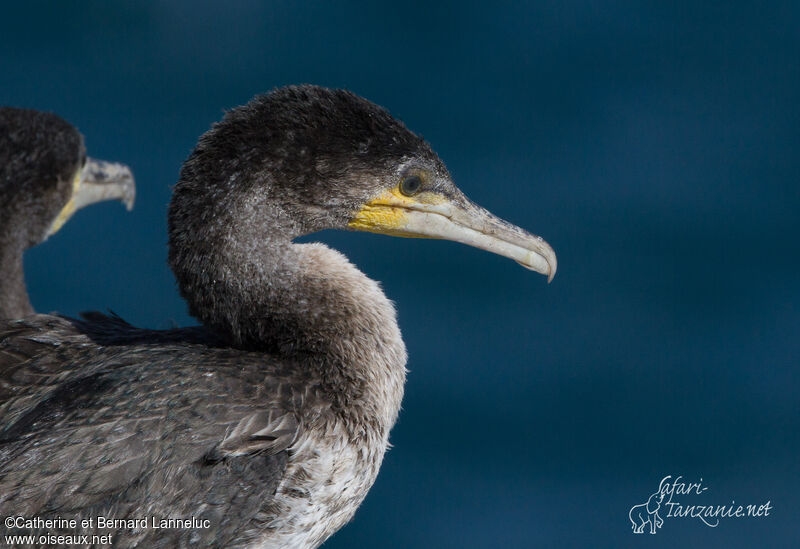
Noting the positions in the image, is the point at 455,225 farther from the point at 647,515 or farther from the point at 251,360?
the point at 647,515

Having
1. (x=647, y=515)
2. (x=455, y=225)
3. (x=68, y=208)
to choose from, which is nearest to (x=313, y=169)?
(x=455, y=225)

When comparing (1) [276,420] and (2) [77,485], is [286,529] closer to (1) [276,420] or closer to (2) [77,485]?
(1) [276,420]

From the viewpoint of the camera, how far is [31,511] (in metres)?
4.16

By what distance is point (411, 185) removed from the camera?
16.6 ft

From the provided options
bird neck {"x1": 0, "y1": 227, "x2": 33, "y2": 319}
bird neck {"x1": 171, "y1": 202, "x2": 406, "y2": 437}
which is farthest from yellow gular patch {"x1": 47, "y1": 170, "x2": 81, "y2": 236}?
bird neck {"x1": 171, "y1": 202, "x2": 406, "y2": 437}

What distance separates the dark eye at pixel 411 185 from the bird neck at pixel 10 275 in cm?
271

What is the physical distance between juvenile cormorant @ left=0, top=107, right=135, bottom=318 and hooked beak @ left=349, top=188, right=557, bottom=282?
241 centimetres

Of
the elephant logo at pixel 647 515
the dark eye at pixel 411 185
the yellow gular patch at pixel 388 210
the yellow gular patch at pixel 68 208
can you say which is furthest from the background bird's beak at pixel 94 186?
the elephant logo at pixel 647 515

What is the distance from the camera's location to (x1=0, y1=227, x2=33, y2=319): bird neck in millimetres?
6529

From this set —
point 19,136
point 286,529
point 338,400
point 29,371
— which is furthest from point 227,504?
point 19,136

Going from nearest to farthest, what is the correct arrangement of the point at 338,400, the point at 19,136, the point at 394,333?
the point at 338,400, the point at 394,333, the point at 19,136

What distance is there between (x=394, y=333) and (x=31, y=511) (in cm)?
172

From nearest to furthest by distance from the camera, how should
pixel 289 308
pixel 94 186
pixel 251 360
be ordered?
pixel 251 360 → pixel 289 308 → pixel 94 186

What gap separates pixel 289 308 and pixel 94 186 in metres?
2.76
